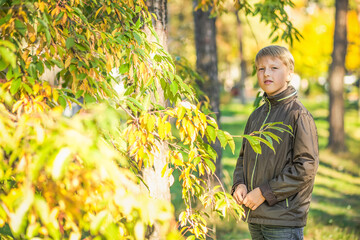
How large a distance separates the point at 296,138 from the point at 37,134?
1692 millimetres

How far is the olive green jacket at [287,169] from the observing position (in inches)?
92.6

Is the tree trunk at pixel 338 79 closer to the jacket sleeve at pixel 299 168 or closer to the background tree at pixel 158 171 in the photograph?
the background tree at pixel 158 171

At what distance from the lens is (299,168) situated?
2.33m

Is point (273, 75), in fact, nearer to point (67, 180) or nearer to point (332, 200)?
point (67, 180)

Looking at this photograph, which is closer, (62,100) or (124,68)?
(62,100)

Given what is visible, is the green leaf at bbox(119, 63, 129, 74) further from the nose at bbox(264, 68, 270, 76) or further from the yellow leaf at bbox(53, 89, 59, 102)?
the nose at bbox(264, 68, 270, 76)

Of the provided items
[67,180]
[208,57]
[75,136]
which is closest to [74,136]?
[75,136]

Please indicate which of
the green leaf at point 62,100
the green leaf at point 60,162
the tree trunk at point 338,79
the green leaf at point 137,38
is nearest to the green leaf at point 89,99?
the green leaf at point 62,100

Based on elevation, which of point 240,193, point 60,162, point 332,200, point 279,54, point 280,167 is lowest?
point 332,200

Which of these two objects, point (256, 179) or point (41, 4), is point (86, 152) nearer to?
point (41, 4)

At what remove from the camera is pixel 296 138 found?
2371mm

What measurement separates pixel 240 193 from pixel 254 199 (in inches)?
6.8

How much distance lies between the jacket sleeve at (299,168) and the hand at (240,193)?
0.20m

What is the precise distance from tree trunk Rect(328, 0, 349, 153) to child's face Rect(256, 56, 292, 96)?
9.54m
